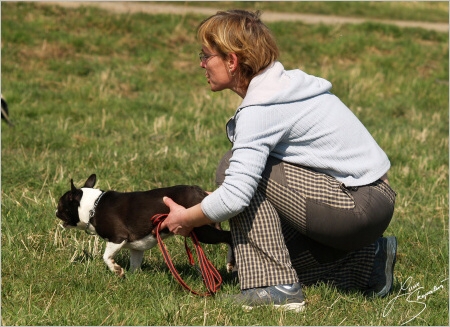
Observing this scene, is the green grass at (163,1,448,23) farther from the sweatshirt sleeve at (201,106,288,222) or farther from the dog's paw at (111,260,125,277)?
the sweatshirt sleeve at (201,106,288,222)

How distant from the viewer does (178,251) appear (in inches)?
203

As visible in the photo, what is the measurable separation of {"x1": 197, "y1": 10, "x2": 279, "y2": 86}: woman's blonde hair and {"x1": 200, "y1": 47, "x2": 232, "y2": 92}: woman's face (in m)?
0.03

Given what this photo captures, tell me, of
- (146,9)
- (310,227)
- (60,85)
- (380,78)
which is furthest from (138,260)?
(146,9)

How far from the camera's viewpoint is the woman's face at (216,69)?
13.6ft

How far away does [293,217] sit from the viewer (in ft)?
13.7

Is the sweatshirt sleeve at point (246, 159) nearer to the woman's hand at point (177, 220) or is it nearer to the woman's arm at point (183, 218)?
the woman's arm at point (183, 218)

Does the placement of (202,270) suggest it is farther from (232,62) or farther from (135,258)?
(232,62)

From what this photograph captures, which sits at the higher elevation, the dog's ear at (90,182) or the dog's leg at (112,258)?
the dog's ear at (90,182)

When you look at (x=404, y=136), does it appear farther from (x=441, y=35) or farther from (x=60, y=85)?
(x=441, y=35)

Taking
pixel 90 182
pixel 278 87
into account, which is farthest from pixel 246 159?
pixel 90 182

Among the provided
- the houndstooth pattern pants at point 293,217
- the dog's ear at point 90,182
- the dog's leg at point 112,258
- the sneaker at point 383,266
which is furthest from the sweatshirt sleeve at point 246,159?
the dog's ear at point 90,182

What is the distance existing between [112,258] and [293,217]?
43.9 inches

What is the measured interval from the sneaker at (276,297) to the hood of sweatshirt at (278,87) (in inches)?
37.9

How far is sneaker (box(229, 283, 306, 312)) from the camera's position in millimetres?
4121
